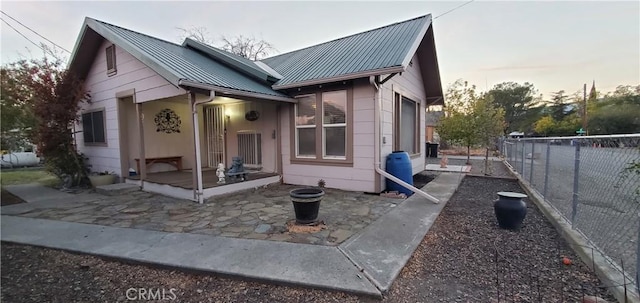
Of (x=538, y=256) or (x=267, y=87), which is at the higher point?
(x=267, y=87)

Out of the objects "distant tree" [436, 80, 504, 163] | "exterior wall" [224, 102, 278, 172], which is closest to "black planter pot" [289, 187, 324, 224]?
"exterior wall" [224, 102, 278, 172]

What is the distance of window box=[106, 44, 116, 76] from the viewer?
7.43m

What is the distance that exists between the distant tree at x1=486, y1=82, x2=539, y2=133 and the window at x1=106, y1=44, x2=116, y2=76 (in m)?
47.7

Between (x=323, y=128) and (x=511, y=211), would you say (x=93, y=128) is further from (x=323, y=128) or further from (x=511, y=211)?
(x=511, y=211)

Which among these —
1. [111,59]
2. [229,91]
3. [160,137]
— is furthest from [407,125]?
[111,59]

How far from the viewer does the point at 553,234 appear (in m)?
3.73

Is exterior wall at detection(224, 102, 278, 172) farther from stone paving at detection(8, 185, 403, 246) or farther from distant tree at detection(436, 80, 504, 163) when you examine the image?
distant tree at detection(436, 80, 504, 163)

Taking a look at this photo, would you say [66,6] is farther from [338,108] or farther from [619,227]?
[619,227]

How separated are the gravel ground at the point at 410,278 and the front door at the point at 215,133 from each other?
548cm

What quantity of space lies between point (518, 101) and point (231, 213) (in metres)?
50.7

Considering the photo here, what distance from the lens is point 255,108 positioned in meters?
7.92

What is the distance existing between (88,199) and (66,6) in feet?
22.5

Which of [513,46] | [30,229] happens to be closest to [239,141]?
[30,229]

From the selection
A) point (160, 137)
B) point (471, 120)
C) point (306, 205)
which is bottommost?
point (306, 205)
